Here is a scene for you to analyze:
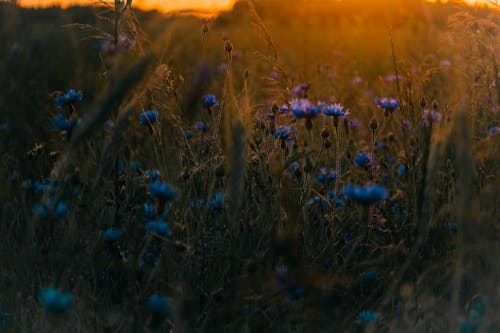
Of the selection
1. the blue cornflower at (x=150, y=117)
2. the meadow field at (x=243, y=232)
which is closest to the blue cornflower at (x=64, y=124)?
the meadow field at (x=243, y=232)

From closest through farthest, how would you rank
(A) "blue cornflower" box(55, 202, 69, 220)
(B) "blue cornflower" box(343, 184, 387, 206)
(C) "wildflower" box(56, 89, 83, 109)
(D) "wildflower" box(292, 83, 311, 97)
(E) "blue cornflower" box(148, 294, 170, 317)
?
1. (E) "blue cornflower" box(148, 294, 170, 317)
2. (B) "blue cornflower" box(343, 184, 387, 206)
3. (A) "blue cornflower" box(55, 202, 69, 220)
4. (C) "wildflower" box(56, 89, 83, 109)
5. (D) "wildflower" box(292, 83, 311, 97)

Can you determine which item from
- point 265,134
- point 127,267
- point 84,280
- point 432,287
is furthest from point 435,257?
point 84,280

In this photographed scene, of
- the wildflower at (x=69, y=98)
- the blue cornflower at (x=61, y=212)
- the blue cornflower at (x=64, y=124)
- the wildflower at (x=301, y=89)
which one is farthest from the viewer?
the wildflower at (x=301, y=89)

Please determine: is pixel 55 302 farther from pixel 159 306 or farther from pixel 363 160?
pixel 363 160

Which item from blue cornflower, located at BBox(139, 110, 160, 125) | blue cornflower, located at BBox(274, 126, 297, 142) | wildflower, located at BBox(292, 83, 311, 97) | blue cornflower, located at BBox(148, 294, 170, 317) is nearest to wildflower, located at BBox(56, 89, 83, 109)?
blue cornflower, located at BBox(139, 110, 160, 125)

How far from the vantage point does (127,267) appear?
1394 millimetres

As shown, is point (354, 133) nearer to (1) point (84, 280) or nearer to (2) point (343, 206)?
(2) point (343, 206)

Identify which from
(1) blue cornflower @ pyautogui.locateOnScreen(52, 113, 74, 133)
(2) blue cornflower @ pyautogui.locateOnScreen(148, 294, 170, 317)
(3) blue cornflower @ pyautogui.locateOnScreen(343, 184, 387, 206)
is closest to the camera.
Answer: (2) blue cornflower @ pyautogui.locateOnScreen(148, 294, 170, 317)

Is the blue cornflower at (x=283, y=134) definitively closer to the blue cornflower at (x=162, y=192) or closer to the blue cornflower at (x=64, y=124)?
the blue cornflower at (x=162, y=192)

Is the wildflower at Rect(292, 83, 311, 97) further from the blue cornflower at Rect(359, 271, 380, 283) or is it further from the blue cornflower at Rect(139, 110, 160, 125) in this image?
the blue cornflower at Rect(359, 271, 380, 283)

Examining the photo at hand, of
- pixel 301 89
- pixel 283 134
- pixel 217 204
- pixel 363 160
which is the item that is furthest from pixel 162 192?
pixel 301 89

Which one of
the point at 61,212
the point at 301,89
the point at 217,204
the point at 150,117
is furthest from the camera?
the point at 301,89

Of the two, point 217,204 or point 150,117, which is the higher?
point 150,117

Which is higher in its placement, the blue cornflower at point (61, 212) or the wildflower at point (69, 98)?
the wildflower at point (69, 98)
